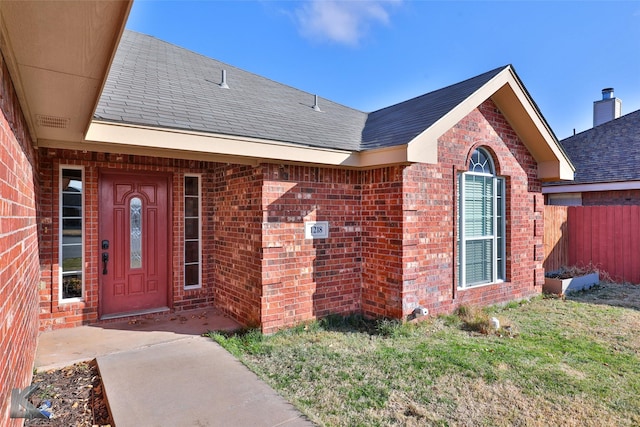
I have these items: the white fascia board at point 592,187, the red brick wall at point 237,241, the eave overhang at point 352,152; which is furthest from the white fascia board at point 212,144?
the white fascia board at point 592,187

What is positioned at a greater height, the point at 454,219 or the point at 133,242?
the point at 454,219

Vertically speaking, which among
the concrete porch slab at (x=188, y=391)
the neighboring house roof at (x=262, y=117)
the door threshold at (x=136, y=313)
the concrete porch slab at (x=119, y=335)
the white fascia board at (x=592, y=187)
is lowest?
the concrete porch slab at (x=188, y=391)

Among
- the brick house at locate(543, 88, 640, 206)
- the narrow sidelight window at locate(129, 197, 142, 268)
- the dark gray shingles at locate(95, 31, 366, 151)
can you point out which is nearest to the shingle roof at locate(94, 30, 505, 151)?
the dark gray shingles at locate(95, 31, 366, 151)

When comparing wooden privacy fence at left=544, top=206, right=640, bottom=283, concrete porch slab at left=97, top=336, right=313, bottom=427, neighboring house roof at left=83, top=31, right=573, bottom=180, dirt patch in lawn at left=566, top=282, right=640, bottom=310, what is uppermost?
neighboring house roof at left=83, top=31, right=573, bottom=180

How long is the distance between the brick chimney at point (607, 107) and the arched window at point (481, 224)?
53.6 ft

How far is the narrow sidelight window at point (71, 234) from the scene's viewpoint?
5.17 metres

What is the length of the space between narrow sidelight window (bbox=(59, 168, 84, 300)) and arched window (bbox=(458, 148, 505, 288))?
6179 mm

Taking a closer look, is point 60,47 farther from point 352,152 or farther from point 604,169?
point 604,169

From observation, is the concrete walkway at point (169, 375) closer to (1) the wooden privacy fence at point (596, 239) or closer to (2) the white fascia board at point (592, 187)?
(1) the wooden privacy fence at point (596, 239)

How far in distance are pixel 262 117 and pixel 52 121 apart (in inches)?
117

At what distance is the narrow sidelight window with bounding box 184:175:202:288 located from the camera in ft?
20.3

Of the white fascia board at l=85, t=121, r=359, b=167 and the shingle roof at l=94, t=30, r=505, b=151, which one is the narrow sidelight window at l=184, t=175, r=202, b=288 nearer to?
the shingle roof at l=94, t=30, r=505, b=151

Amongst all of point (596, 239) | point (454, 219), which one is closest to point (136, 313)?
point (454, 219)

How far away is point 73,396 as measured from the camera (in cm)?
348
